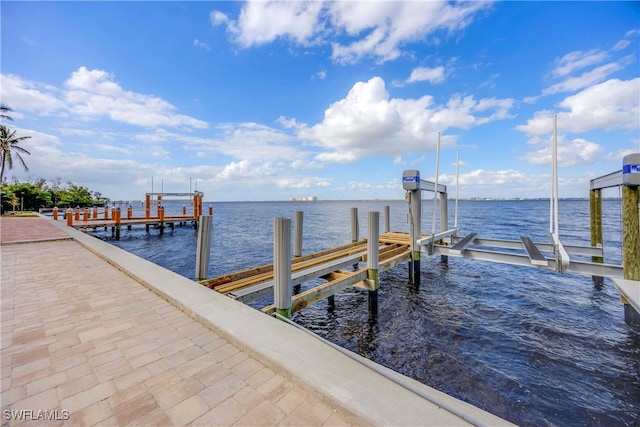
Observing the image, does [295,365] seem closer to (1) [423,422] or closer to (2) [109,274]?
(1) [423,422]

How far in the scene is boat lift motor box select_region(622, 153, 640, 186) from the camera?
471 cm

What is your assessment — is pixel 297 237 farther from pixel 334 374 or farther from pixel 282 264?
pixel 334 374

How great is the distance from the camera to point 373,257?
5.99 meters

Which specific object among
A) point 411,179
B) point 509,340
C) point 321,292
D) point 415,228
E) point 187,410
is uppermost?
point 411,179

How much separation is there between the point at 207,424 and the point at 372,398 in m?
1.13

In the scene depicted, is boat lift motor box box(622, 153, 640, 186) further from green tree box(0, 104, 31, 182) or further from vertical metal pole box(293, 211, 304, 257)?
green tree box(0, 104, 31, 182)

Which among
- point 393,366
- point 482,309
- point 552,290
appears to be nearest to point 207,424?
point 393,366

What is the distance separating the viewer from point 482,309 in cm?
650

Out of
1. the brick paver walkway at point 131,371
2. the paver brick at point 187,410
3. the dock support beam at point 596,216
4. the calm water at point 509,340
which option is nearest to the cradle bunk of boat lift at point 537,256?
the dock support beam at point 596,216

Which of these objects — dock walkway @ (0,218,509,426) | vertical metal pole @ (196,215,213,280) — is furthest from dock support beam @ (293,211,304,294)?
dock walkway @ (0,218,509,426)

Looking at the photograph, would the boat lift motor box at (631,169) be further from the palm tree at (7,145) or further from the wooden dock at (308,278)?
the palm tree at (7,145)

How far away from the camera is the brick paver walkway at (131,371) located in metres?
1.85

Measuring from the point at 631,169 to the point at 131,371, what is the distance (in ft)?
26.1

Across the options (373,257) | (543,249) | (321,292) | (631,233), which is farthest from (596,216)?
(321,292)
